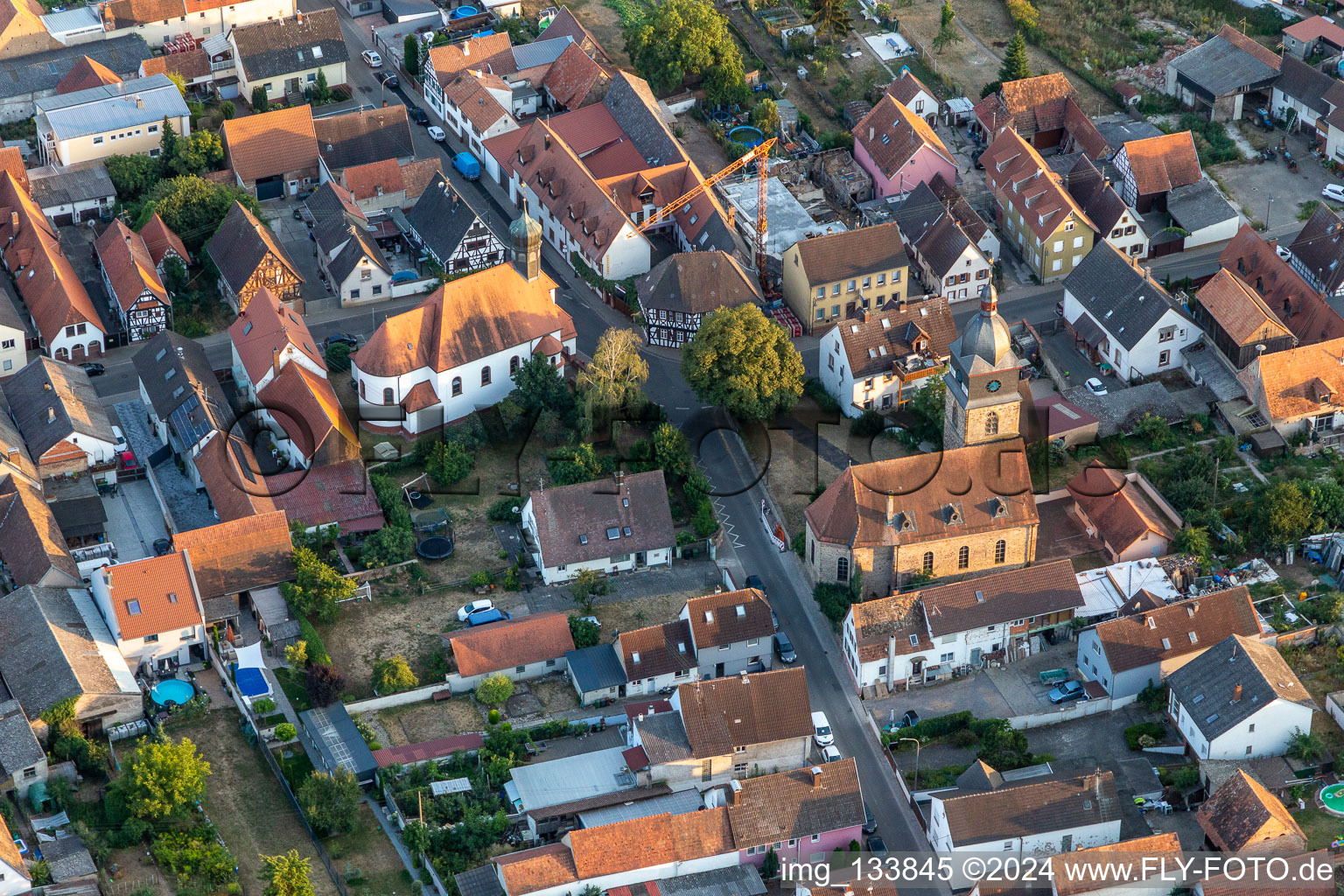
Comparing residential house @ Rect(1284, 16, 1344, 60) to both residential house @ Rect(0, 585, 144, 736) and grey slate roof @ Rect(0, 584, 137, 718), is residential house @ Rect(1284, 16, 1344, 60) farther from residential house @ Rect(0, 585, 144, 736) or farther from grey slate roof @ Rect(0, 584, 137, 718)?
residential house @ Rect(0, 585, 144, 736)

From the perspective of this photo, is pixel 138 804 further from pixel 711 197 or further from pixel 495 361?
pixel 711 197

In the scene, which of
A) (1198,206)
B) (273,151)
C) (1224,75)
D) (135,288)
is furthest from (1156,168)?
(135,288)

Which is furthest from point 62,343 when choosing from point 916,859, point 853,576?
point 916,859

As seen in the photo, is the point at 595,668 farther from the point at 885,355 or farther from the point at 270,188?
the point at 270,188

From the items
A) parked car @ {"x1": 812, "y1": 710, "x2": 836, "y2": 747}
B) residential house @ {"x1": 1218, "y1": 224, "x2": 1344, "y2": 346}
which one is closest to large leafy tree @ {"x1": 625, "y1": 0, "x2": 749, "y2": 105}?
residential house @ {"x1": 1218, "y1": 224, "x2": 1344, "y2": 346}

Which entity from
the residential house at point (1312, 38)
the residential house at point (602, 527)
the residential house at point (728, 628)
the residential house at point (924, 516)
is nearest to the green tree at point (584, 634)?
the residential house at point (728, 628)

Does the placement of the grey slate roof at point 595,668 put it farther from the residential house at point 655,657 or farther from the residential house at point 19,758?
the residential house at point 19,758
